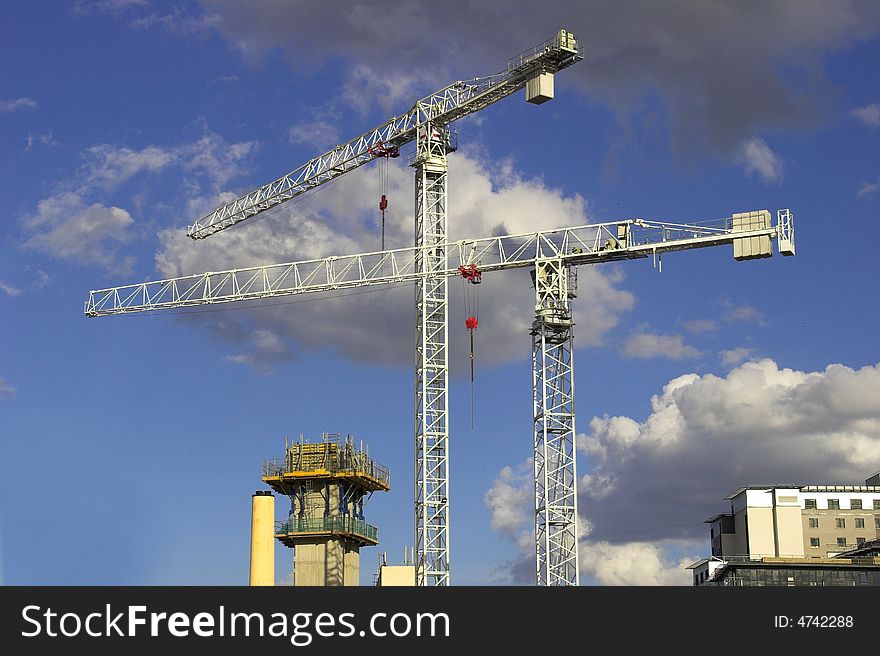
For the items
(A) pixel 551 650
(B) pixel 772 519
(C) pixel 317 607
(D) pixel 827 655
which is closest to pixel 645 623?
(A) pixel 551 650

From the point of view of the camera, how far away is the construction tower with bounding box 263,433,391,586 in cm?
9231

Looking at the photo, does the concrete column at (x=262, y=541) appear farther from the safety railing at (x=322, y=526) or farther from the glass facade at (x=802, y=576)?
the glass facade at (x=802, y=576)

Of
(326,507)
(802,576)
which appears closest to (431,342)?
(326,507)

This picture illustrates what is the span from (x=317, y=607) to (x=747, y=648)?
56.6ft

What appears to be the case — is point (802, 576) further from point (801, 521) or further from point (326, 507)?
point (326, 507)

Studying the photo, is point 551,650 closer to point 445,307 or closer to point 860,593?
point 860,593

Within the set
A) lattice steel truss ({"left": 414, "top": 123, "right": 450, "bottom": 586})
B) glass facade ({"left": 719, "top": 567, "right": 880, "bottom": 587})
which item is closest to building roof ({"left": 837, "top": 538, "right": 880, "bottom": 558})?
glass facade ({"left": 719, "top": 567, "right": 880, "bottom": 587})

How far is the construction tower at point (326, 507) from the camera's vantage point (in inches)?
3634

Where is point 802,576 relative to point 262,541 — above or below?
above

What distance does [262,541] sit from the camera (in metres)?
70.8

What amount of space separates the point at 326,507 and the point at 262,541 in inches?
897

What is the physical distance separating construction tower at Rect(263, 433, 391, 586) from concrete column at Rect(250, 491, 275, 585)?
20063 mm

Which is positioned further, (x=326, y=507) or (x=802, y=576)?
(x=802, y=576)

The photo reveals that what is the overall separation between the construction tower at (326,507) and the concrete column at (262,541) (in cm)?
2006
